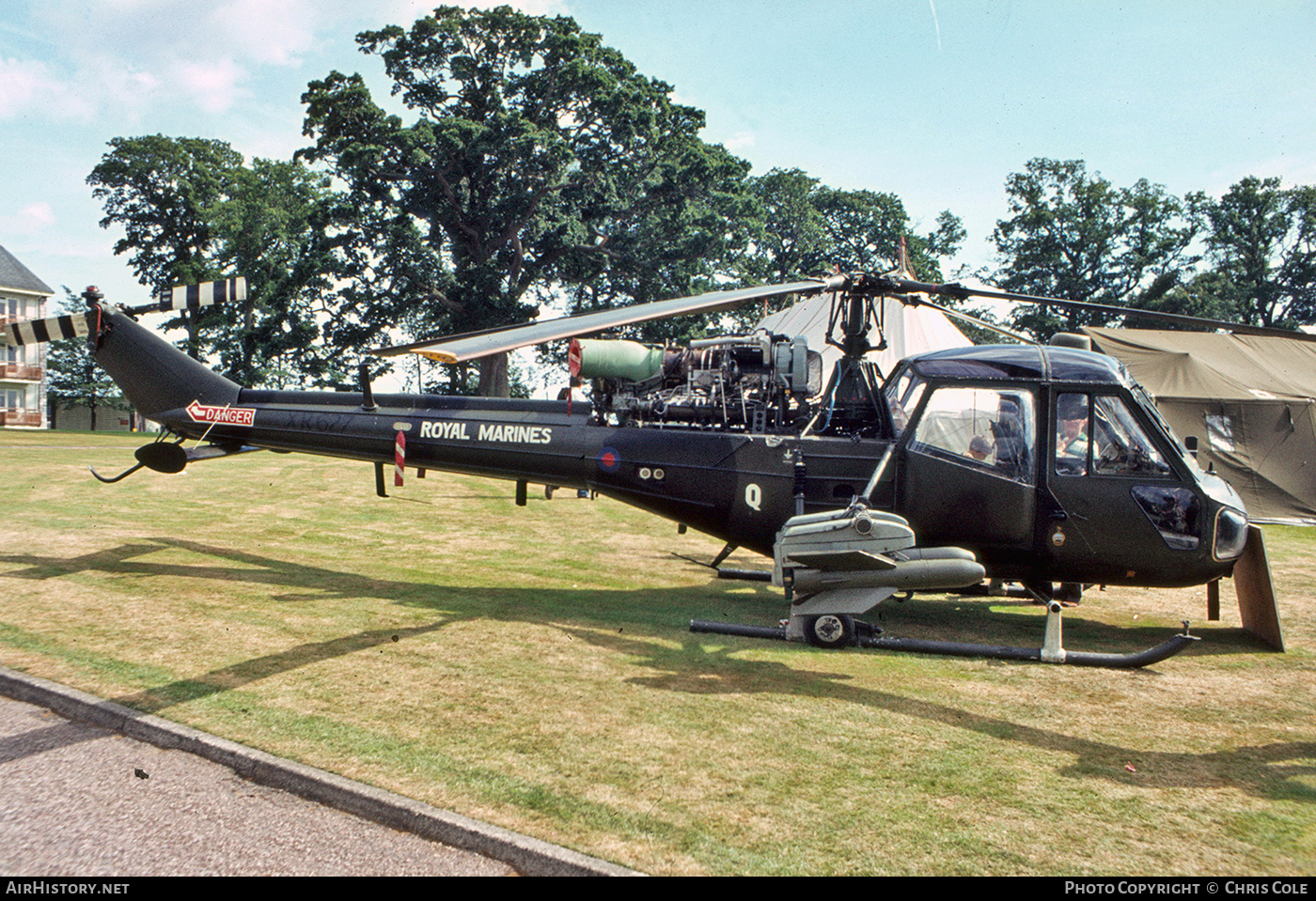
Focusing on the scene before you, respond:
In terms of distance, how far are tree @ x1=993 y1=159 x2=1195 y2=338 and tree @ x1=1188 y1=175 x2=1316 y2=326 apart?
2.98 meters

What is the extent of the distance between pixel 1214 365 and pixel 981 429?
16.9m

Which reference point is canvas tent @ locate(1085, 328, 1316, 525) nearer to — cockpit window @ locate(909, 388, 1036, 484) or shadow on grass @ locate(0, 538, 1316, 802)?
cockpit window @ locate(909, 388, 1036, 484)

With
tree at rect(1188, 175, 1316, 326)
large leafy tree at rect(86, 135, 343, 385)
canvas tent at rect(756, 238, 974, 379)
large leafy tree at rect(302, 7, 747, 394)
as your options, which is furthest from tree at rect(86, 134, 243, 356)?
tree at rect(1188, 175, 1316, 326)

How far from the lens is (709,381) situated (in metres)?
8.64

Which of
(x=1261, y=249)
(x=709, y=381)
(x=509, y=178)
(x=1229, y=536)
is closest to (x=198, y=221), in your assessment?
(x=509, y=178)

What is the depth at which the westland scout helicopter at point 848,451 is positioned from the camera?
6770 millimetres

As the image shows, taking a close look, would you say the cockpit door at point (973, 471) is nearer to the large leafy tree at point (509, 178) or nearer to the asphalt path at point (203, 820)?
the asphalt path at point (203, 820)

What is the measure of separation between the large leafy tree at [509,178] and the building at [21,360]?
40.7 meters

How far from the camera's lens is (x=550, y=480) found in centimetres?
895

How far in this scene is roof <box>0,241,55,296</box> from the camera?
199 ft

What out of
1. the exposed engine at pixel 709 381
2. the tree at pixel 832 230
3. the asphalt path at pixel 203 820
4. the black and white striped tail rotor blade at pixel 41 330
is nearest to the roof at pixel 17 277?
the tree at pixel 832 230

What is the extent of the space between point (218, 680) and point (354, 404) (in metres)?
4.51

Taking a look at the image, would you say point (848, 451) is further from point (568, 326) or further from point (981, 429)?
point (568, 326)
